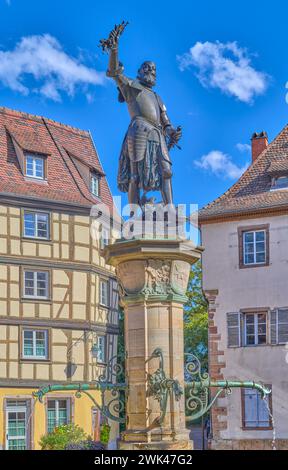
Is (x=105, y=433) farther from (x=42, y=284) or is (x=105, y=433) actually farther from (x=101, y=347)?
(x=42, y=284)

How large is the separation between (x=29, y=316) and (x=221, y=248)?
7035 millimetres

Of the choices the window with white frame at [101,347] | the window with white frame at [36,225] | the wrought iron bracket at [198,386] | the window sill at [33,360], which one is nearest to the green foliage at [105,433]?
the window with white frame at [101,347]

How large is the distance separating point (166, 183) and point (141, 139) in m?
0.66

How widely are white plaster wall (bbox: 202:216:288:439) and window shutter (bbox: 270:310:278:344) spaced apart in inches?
8.0

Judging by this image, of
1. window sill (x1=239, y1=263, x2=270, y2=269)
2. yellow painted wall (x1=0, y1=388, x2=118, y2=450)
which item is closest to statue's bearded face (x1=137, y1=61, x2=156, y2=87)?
window sill (x1=239, y1=263, x2=270, y2=269)

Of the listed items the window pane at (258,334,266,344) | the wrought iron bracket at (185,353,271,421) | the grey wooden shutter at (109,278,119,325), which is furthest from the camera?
the grey wooden shutter at (109,278,119,325)

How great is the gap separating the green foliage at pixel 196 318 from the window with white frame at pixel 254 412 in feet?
40.6

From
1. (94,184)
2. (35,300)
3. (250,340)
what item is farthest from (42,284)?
(250,340)

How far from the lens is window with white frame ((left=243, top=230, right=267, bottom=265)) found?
31.1 meters

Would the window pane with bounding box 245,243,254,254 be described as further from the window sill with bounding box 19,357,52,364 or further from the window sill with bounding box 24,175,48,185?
the window sill with bounding box 24,175,48,185

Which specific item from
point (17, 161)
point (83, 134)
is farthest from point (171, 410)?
point (83, 134)

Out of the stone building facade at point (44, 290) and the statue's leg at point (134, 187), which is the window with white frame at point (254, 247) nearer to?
the stone building facade at point (44, 290)

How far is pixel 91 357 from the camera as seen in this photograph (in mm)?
34844

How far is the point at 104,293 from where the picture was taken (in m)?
36.7
